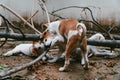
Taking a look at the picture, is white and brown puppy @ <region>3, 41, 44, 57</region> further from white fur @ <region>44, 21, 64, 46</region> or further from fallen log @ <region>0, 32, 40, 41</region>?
white fur @ <region>44, 21, 64, 46</region>

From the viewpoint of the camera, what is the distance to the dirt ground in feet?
19.8

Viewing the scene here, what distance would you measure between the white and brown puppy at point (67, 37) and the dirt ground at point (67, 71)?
5.9 inches

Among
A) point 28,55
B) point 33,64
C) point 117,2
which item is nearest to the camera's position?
point 33,64

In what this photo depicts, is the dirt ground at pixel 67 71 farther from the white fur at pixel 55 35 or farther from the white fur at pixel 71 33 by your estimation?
the white fur at pixel 71 33

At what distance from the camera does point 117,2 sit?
9633mm

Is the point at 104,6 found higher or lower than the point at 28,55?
higher

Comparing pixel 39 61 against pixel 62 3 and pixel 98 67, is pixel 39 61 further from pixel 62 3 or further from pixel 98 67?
pixel 62 3

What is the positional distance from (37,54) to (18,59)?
36cm

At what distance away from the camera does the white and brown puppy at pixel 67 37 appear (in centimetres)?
605

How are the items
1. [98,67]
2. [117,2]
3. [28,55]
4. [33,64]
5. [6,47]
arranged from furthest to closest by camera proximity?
1. [117,2]
2. [6,47]
3. [28,55]
4. [98,67]
5. [33,64]

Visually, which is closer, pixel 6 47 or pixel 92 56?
pixel 92 56

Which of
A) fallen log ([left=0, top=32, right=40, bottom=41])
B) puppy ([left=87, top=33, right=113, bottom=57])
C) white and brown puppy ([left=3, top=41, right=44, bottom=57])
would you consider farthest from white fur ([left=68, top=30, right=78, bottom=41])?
puppy ([left=87, top=33, right=113, bottom=57])

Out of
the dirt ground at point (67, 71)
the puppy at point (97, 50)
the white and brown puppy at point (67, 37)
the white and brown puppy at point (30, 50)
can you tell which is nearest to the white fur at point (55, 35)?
the white and brown puppy at point (67, 37)

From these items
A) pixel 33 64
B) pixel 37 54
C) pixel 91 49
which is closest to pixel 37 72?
pixel 33 64
